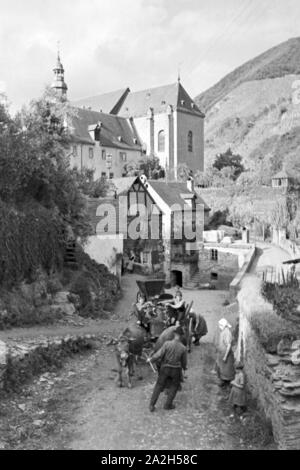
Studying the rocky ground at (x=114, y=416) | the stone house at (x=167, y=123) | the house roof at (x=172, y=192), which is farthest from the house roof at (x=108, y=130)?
the rocky ground at (x=114, y=416)

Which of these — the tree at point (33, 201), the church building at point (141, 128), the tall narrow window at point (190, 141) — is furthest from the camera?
the tall narrow window at point (190, 141)

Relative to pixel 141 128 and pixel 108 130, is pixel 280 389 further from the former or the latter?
pixel 141 128

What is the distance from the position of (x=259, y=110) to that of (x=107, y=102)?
196 ft

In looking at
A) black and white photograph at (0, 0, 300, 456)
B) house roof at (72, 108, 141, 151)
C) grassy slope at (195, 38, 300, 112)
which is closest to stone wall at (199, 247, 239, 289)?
black and white photograph at (0, 0, 300, 456)

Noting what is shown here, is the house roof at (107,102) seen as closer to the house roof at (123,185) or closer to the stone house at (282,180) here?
the stone house at (282,180)

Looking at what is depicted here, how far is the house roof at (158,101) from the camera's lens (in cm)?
6397

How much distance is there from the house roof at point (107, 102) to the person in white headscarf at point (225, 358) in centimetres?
6108

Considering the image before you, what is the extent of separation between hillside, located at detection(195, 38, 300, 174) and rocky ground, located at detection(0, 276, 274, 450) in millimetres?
48156

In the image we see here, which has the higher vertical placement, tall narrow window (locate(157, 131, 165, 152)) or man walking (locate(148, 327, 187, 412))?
tall narrow window (locate(157, 131, 165, 152))

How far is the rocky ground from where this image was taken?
288 inches

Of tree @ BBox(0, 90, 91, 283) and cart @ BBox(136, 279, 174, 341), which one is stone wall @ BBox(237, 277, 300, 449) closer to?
cart @ BBox(136, 279, 174, 341)

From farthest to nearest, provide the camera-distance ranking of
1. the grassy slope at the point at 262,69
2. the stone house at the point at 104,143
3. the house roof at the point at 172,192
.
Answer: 1. the grassy slope at the point at 262,69
2. the stone house at the point at 104,143
3. the house roof at the point at 172,192

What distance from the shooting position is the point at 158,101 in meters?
65.4

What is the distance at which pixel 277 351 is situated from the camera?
7094mm
